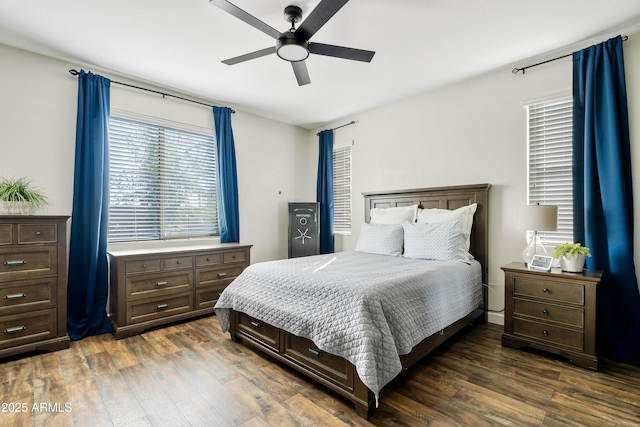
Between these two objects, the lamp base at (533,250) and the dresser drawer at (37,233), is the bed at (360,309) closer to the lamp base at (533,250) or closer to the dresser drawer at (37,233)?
the lamp base at (533,250)

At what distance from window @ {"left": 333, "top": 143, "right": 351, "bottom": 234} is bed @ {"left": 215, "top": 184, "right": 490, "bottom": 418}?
5.23 ft

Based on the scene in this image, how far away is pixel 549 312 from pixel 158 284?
368cm

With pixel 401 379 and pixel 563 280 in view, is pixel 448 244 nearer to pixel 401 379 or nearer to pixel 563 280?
pixel 563 280

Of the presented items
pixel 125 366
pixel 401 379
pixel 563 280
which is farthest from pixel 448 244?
pixel 125 366

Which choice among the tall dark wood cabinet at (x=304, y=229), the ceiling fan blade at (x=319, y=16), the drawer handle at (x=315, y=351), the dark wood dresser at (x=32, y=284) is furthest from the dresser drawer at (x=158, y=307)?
the ceiling fan blade at (x=319, y=16)

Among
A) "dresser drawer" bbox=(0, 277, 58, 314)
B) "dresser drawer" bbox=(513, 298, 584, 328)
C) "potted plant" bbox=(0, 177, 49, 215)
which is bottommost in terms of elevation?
"dresser drawer" bbox=(513, 298, 584, 328)

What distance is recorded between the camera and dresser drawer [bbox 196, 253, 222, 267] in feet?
11.4

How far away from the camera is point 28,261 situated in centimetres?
252

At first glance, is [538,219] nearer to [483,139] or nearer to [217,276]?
[483,139]

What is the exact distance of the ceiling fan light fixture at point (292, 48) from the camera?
85.1 inches

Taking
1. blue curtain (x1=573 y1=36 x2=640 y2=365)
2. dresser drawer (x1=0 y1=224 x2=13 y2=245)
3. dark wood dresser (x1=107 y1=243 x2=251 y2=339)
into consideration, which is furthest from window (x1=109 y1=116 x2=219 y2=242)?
blue curtain (x1=573 y1=36 x2=640 y2=365)

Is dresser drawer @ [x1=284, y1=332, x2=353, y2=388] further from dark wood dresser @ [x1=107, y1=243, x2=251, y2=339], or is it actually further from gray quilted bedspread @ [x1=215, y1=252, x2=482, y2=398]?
dark wood dresser @ [x1=107, y1=243, x2=251, y2=339]

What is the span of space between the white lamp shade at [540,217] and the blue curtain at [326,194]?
2.84 metres

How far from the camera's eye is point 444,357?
2498mm
